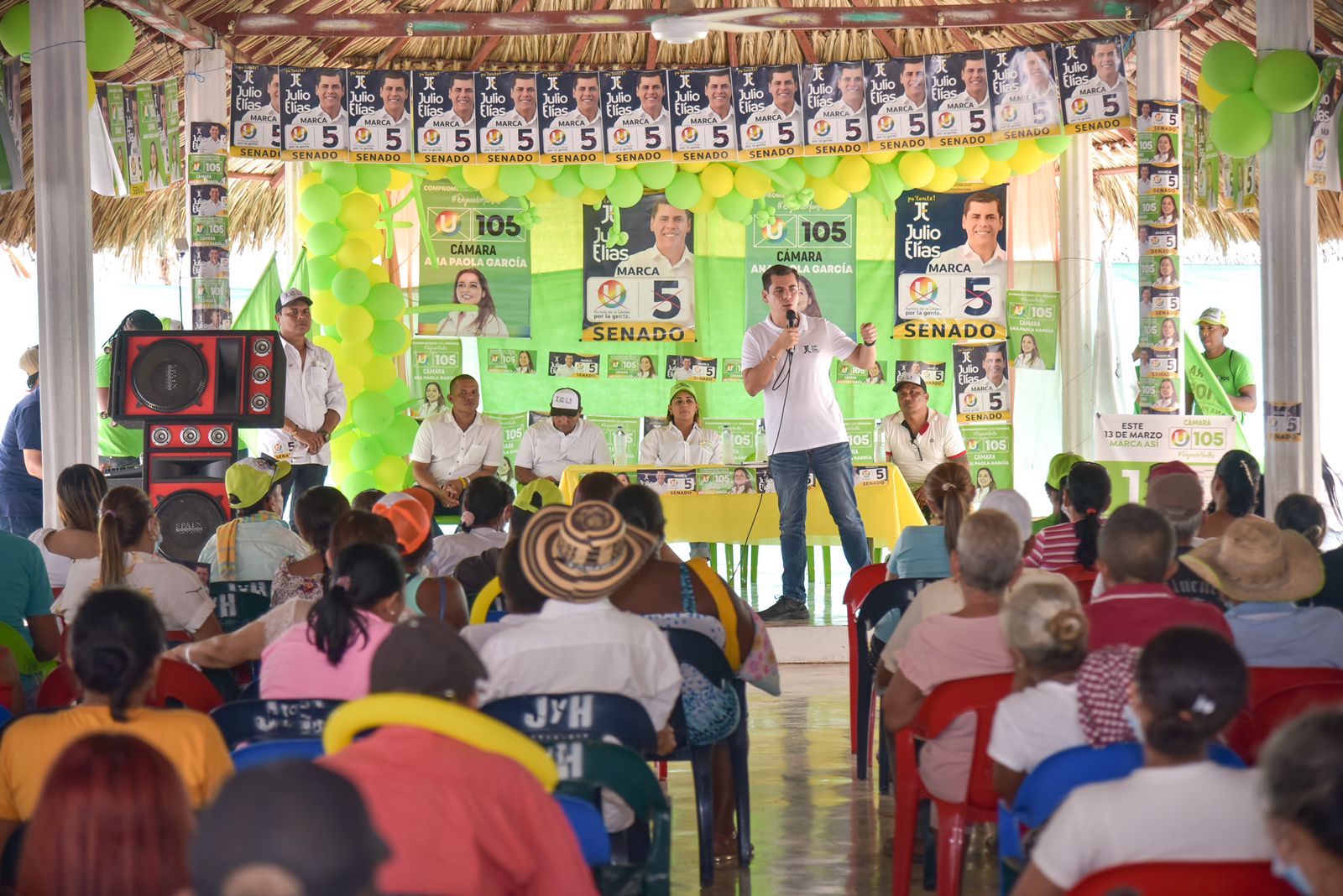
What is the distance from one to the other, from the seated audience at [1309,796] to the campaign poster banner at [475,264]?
29.8 feet

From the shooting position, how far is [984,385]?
10.4 meters

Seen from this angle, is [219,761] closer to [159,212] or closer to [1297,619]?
[1297,619]

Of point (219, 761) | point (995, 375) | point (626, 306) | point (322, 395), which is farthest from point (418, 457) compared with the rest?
point (219, 761)

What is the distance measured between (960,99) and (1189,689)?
691 cm

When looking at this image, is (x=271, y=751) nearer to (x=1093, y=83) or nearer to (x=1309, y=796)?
(x=1309, y=796)

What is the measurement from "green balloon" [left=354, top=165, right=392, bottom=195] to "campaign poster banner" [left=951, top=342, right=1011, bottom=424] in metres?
3.94

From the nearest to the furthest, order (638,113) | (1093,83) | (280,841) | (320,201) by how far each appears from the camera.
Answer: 1. (280,841)
2. (1093,83)
3. (638,113)
4. (320,201)

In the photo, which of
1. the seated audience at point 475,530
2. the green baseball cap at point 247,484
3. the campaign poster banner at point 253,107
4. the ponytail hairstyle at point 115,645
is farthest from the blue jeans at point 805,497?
the ponytail hairstyle at point 115,645

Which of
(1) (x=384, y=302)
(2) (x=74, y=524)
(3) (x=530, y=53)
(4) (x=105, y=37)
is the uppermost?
(3) (x=530, y=53)

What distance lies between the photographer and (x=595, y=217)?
1069 cm

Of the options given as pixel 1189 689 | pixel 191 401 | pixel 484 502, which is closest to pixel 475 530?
pixel 484 502

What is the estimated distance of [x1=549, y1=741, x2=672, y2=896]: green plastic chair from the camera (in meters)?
2.70

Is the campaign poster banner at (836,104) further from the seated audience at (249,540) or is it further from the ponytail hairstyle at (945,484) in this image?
the seated audience at (249,540)

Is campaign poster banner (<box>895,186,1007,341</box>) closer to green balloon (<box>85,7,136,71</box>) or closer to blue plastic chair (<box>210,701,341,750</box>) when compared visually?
green balloon (<box>85,7,136,71</box>)
